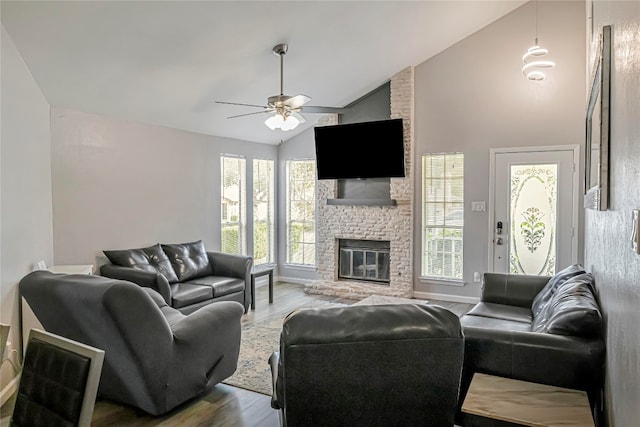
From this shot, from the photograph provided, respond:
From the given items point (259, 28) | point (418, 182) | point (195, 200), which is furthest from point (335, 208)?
point (259, 28)

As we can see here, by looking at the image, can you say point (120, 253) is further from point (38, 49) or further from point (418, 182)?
point (418, 182)

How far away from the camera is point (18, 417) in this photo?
1551mm

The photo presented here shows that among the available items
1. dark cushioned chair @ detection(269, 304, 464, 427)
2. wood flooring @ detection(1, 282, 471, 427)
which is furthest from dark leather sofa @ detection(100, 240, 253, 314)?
dark cushioned chair @ detection(269, 304, 464, 427)

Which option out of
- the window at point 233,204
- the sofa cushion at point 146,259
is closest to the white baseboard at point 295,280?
the window at point 233,204

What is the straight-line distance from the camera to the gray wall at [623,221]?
1300mm

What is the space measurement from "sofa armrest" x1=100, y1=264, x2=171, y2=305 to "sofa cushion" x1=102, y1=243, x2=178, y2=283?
0.43 feet

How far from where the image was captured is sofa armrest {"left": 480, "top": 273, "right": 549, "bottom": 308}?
4.01 metres

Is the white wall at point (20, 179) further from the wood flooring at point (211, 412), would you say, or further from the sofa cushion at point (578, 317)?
the sofa cushion at point (578, 317)

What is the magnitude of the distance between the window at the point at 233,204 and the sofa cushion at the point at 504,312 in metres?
4.13

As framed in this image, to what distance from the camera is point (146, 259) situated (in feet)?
16.3

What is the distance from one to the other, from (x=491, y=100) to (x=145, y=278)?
479 cm

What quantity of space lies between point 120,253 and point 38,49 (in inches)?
84.2

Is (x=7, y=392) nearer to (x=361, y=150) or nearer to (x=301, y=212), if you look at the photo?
(x=361, y=150)

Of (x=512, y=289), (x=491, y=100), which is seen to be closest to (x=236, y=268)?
(x=512, y=289)
